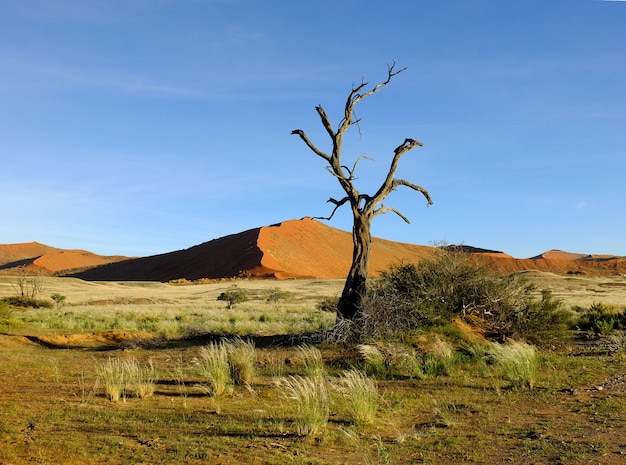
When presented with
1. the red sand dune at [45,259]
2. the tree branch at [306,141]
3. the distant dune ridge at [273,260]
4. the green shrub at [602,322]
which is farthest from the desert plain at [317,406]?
the red sand dune at [45,259]

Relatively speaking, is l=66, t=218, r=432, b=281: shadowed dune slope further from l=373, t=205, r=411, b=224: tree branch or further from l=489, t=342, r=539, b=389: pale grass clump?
l=489, t=342, r=539, b=389: pale grass clump

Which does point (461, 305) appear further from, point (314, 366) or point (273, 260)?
point (273, 260)

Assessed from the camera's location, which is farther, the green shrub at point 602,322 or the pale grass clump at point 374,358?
the green shrub at point 602,322

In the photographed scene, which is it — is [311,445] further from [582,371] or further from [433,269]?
[433,269]

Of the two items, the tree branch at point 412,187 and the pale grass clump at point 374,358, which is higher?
the tree branch at point 412,187

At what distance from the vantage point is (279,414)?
8430 millimetres

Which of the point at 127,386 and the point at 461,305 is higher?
the point at 461,305

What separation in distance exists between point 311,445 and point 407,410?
2432 millimetres

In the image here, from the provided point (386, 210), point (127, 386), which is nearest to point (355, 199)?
A: point (386, 210)

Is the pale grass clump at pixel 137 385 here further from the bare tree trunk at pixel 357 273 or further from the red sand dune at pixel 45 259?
the red sand dune at pixel 45 259

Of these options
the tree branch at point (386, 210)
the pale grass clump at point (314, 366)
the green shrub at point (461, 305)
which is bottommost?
the pale grass clump at point (314, 366)

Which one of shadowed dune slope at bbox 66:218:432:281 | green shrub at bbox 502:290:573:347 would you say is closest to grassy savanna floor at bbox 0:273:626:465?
green shrub at bbox 502:290:573:347

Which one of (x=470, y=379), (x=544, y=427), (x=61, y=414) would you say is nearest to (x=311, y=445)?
(x=544, y=427)

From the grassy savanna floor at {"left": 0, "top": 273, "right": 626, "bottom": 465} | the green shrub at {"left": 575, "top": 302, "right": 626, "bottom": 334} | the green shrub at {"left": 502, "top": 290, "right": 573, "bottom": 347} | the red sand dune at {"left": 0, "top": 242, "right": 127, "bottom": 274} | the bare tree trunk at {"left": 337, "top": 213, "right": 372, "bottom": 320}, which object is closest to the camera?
the grassy savanna floor at {"left": 0, "top": 273, "right": 626, "bottom": 465}
